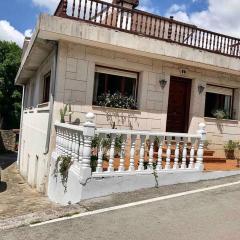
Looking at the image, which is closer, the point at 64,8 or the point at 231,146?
the point at 64,8

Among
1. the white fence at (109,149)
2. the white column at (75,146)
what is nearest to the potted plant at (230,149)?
the white fence at (109,149)

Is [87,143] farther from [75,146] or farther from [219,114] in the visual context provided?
[219,114]

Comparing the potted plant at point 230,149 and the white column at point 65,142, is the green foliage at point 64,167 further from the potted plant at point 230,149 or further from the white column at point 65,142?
the potted plant at point 230,149

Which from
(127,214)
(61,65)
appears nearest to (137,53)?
(61,65)

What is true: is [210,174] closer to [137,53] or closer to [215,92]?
[137,53]

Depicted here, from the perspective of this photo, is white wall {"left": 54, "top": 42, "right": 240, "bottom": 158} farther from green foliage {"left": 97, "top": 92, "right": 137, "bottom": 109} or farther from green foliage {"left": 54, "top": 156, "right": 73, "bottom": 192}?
green foliage {"left": 54, "top": 156, "right": 73, "bottom": 192}

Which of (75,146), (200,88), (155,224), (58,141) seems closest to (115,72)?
(58,141)

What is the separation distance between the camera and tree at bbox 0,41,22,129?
36.2 m

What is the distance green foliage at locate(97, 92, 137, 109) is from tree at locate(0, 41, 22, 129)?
2531 centimetres

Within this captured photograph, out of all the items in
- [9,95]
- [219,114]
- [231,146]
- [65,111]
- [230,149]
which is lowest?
[230,149]

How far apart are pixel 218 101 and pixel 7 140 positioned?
866 inches

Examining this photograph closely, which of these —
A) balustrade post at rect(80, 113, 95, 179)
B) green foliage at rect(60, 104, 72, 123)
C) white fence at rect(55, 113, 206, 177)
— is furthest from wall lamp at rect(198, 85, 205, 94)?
balustrade post at rect(80, 113, 95, 179)

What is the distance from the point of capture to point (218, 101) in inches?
570

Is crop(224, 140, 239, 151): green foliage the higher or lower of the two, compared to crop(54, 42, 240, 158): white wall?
lower
